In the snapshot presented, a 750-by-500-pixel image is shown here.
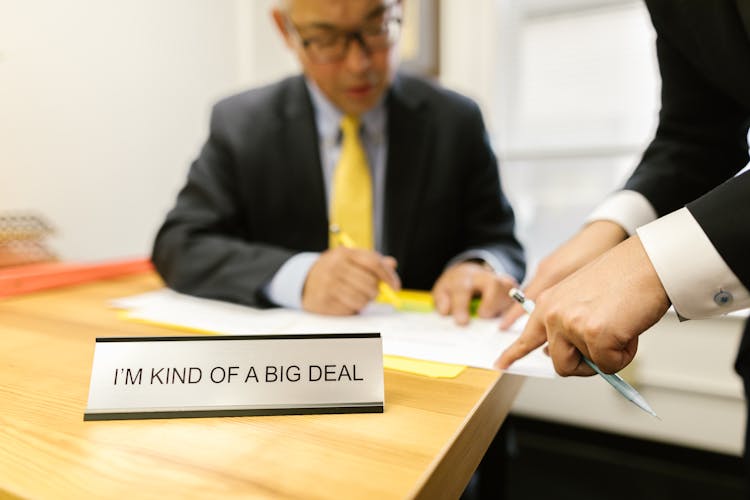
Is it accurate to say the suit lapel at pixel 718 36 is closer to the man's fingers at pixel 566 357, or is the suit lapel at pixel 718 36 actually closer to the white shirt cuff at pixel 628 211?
the white shirt cuff at pixel 628 211

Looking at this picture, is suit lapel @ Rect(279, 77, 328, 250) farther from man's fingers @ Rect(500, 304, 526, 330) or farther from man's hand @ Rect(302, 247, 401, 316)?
man's fingers @ Rect(500, 304, 526, 330)

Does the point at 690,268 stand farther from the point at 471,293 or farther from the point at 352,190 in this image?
the point at 352,190

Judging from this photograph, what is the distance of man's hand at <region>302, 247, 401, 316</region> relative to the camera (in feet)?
2.52

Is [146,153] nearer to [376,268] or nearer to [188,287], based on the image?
[188,287]

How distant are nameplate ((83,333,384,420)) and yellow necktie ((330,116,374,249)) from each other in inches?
26.0

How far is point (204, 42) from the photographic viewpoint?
1.91 meters

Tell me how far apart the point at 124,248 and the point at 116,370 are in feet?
4.27

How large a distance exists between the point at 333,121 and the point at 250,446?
34.6 inches

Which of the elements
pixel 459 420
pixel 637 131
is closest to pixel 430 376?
pixel 459 420

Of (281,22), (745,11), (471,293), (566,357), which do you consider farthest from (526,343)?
(281,22)

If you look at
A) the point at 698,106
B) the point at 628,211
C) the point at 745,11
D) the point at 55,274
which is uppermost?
the point at 745,11

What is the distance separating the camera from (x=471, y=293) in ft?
2.66

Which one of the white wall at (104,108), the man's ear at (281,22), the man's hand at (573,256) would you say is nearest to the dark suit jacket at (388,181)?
the man's ear at (281,22)

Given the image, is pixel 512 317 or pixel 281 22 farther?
pixel 281 22
